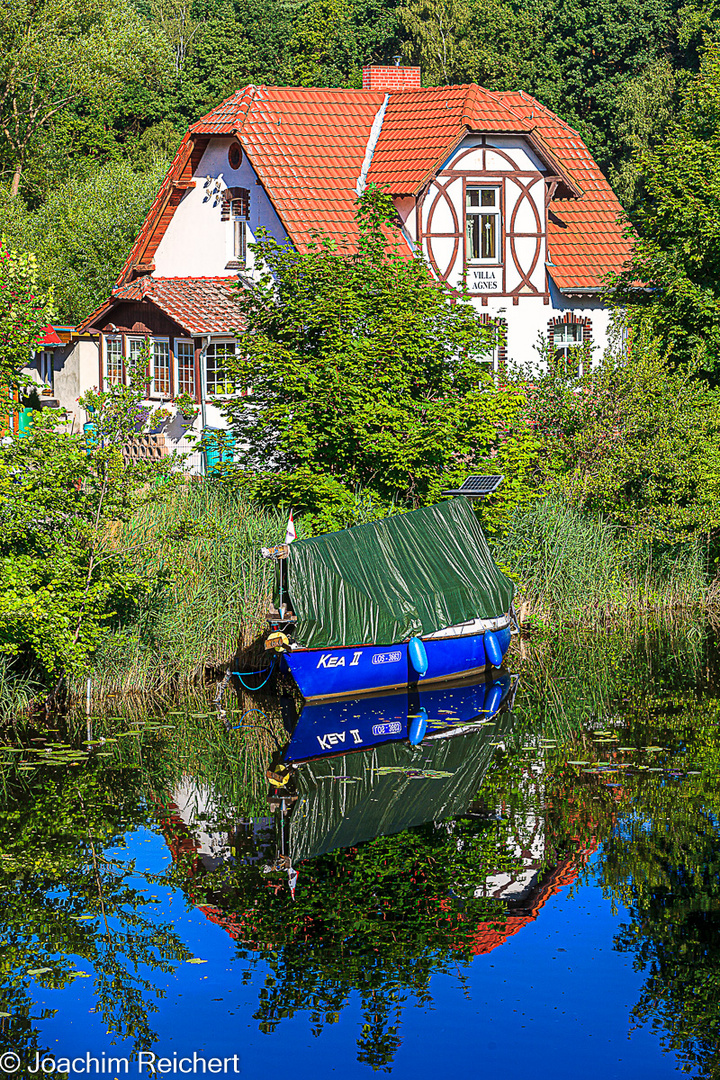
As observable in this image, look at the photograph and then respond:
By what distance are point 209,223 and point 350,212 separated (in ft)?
13.0

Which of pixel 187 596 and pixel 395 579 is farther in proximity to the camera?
pixel 395 579

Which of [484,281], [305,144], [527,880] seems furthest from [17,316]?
[484,281]

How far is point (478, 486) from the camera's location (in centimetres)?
2192

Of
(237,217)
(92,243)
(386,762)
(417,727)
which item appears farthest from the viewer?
(92,243)

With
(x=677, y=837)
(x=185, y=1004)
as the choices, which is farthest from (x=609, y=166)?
(x=185, y=1004)

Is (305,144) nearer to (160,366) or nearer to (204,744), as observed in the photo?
(160,366)

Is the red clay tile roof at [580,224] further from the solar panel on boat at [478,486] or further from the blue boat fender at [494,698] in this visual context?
the blue boat fender at [494,698]

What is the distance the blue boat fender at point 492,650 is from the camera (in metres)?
20.1

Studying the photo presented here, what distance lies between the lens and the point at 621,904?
11.5 m

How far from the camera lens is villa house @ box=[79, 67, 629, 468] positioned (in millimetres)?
34156

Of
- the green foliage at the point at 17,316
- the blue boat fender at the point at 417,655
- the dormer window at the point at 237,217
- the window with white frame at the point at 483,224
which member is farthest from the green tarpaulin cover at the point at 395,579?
the dormer window at the point at 237,217

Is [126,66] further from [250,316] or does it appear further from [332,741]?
[332,741]

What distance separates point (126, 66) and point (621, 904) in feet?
147

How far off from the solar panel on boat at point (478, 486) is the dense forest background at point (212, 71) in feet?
74.3
